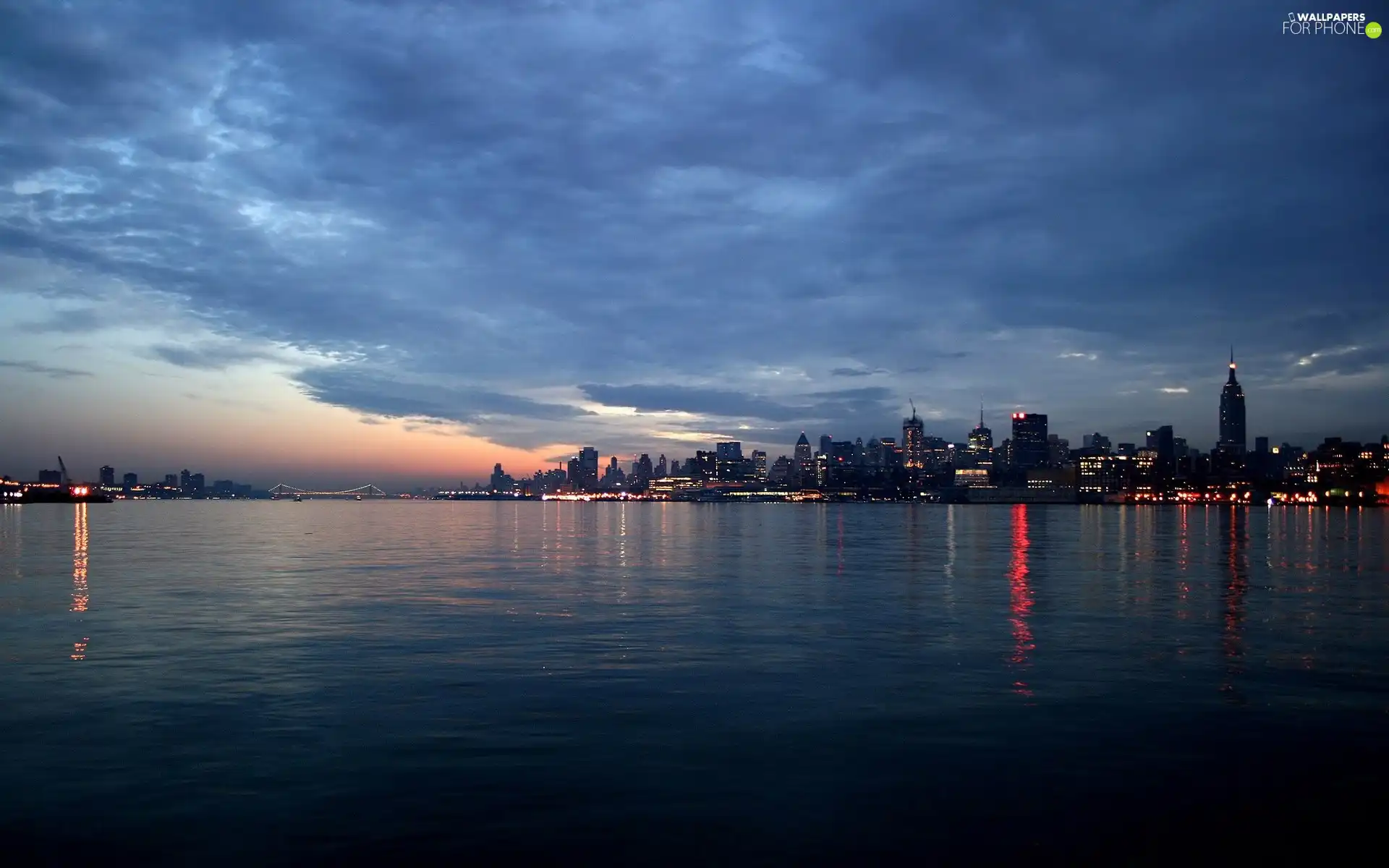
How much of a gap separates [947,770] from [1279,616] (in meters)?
26.2

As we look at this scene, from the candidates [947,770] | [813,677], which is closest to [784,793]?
[947,770]

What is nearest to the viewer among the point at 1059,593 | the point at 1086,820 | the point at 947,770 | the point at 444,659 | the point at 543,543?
the point at 1086,820

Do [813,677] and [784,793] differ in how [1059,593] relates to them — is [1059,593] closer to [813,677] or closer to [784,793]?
[813,677]

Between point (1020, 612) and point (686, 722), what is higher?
point (686, 722)

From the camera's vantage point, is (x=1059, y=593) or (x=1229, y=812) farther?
(x=1059, y=593)

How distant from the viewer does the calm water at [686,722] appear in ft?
44.1

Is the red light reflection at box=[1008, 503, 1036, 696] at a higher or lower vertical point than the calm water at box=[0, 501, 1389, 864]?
lower

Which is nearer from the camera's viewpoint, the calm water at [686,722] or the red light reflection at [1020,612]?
the calm water at [686,722]

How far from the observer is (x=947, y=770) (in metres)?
16.1

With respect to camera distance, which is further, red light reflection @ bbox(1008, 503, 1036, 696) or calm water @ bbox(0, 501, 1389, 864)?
red light reflection @ bbox(1008, 503, 1036, 696)

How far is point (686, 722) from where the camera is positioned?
19.4m

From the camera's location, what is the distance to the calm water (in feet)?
44.1

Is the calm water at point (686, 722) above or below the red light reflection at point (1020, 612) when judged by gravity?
above

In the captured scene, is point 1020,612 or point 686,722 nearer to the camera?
point 686,722
